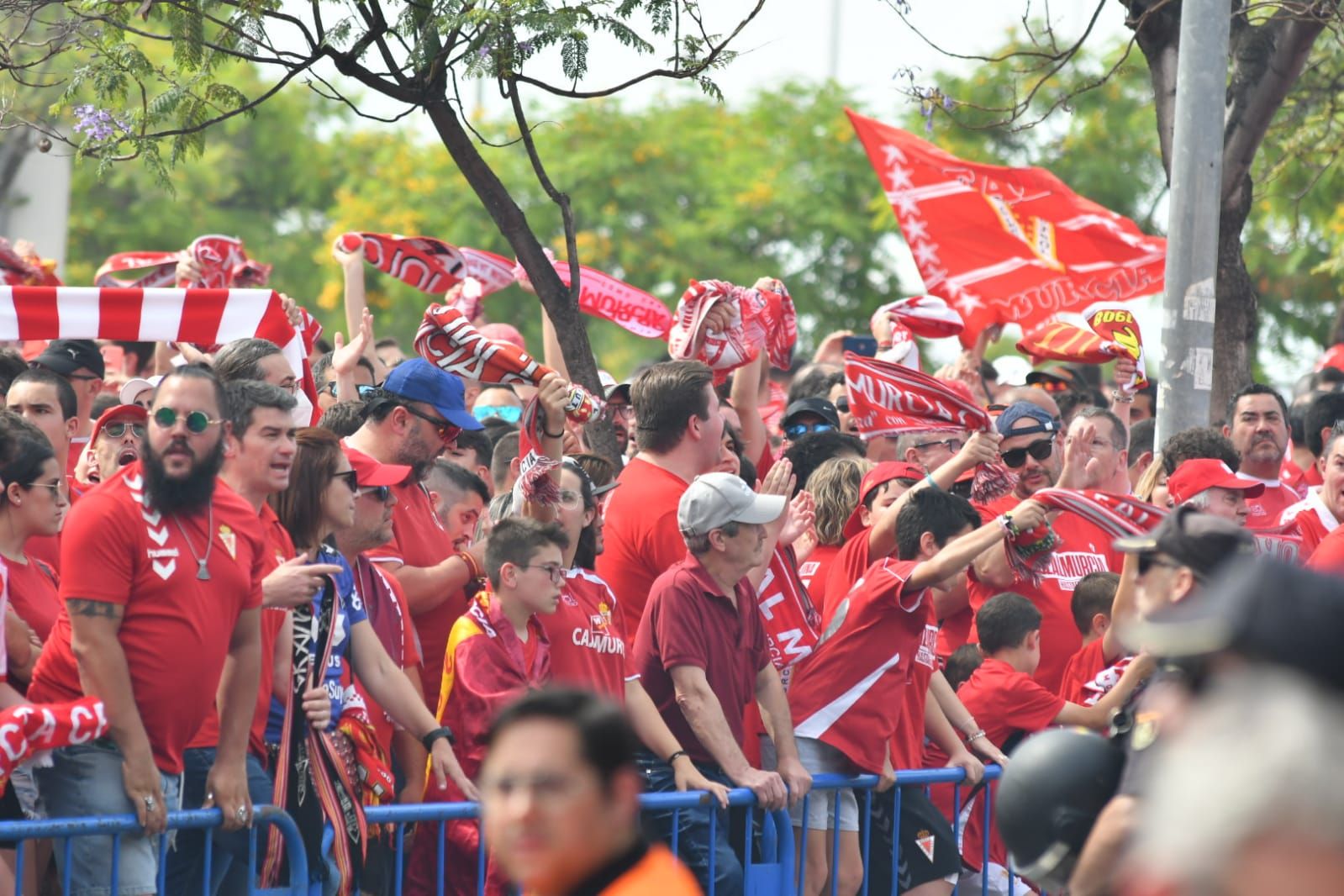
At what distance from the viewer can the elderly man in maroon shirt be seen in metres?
6.23

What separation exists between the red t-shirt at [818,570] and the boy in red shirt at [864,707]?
73 centimetres

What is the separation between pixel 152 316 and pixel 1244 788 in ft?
21.8

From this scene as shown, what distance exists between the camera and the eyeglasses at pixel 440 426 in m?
6.75

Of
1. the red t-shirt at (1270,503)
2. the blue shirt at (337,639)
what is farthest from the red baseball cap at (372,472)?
the red t-shirt at (1270,503)

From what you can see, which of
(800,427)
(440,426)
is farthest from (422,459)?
(800,427)

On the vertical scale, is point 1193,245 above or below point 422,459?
above

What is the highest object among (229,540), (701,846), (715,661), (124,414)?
(124,414)

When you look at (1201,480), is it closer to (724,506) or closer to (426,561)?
(724,506)

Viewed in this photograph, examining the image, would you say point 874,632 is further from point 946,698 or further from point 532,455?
point 532,455

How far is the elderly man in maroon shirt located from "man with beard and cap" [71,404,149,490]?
1.87m

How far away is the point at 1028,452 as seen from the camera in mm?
8297

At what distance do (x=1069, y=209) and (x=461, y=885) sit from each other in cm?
702

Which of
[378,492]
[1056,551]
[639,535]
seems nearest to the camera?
[378,492]

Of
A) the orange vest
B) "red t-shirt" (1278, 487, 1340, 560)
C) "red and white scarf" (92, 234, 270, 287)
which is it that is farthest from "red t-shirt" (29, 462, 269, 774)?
"red t-shirt" (1278, 487, 1340, 560)
